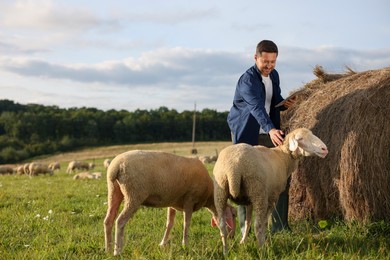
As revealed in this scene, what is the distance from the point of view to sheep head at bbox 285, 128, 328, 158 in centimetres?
645

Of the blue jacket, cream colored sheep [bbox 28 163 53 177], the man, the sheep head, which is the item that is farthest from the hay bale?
cream colored sheep [bbox 28 163 53 177]

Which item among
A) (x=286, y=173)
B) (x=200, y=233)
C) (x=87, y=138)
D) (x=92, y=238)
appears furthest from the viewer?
(x=87, y=138)

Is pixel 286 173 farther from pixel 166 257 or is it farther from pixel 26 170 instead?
pixel 26 170

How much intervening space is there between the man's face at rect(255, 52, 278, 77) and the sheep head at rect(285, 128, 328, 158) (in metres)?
1.02

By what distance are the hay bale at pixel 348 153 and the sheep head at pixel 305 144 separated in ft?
3.52

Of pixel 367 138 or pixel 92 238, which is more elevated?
pixel 367 138

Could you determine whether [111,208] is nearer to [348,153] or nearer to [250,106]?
[250,106]

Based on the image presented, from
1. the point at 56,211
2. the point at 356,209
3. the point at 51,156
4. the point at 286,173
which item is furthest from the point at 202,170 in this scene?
the point at 51,156

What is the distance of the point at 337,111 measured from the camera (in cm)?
780

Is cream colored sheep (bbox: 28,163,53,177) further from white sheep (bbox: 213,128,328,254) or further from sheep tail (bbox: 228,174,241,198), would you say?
sheep tail (bbox: 228,174,241,198)

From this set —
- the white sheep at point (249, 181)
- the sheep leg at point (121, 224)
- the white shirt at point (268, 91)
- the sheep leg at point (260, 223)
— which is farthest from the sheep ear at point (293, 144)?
the sheep leg at point (121, 224)

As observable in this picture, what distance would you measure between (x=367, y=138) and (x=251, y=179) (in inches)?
93.4

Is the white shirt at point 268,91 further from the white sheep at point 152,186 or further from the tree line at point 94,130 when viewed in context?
the tree line at point 94,130

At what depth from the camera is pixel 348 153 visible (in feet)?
24.1
